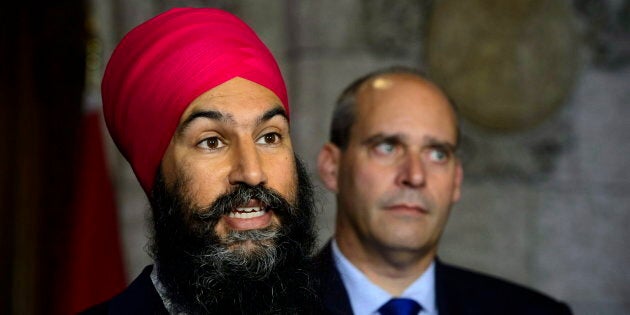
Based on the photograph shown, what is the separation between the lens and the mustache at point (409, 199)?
3.66 metres

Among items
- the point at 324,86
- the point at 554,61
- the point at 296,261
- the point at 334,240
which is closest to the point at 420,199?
the point at 334,240

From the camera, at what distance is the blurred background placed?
5094 mm

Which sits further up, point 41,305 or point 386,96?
point 386,96

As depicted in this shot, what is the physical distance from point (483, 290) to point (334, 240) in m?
0.55

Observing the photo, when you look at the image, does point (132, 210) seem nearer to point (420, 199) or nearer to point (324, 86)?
point (324, 86)

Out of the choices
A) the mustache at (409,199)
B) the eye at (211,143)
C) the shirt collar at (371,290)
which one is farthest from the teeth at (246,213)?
the mustache at (409,199)

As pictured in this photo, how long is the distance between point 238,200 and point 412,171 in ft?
3.86

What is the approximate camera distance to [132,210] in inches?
210

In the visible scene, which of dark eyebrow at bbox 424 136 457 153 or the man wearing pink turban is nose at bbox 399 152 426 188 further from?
the man wearing pink turban

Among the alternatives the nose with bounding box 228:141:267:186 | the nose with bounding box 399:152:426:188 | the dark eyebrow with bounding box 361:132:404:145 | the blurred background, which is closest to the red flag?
the blurred background

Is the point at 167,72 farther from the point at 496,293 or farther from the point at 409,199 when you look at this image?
the point at 496,293

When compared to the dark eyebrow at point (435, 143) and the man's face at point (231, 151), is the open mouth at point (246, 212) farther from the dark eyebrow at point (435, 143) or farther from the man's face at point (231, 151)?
the dark eyebrow at point (435, 143)

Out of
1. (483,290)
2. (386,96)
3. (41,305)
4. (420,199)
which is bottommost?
(41,305)

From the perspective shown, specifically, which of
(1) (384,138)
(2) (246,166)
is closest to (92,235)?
(1) (384,138)
